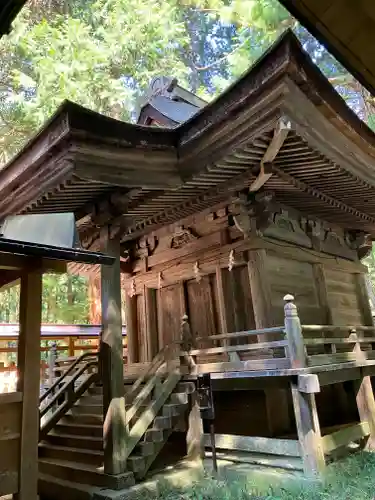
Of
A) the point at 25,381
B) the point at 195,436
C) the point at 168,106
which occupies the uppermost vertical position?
the point at 168,106

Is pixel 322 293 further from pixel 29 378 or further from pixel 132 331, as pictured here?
pixel 29 378

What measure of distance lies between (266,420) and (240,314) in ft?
6.18

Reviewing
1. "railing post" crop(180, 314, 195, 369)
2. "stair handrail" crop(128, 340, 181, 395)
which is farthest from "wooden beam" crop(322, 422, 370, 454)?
"stair handrail" crop(128, 340, 181, 395)

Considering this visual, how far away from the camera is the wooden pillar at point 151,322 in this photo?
8.87m

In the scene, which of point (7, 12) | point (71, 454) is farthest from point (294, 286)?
point (7, 12)

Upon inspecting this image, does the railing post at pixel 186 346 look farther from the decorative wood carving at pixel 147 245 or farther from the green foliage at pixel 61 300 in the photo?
the green foliage at pixel 61 300

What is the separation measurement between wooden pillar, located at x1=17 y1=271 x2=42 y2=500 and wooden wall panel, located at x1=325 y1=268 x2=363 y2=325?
6539mm

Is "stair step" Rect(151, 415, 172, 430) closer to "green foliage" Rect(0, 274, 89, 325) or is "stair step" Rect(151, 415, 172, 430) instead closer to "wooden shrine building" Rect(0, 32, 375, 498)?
"wooden shrine building" Rect(0, 32, 375, 498)

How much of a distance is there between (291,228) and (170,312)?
3.14 meters

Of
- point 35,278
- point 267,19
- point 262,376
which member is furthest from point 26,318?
point 267,19

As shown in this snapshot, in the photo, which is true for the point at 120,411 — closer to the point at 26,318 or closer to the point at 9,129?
the point at 26,318

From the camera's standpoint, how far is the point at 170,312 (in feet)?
28.4

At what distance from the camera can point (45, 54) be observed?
16578mm

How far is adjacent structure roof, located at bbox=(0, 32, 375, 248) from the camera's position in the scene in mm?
4801
